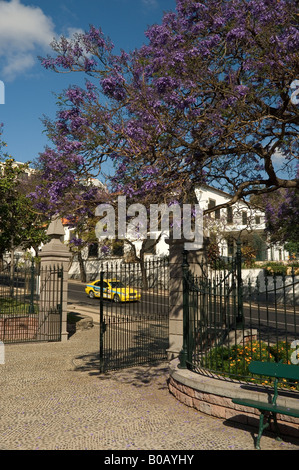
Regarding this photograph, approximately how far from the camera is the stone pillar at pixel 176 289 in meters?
9.73

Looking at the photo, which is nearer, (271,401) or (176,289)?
(271,401)

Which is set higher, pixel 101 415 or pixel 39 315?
pixel 39 315

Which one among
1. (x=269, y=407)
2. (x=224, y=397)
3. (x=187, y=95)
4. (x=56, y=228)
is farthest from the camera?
(x=56, y=228)

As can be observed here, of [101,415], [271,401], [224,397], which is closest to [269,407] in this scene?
[271,401]

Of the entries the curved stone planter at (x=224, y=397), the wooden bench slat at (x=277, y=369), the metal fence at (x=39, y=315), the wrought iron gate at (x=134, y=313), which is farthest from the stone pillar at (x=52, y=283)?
the wooden bench slat at (x=277, y=369)

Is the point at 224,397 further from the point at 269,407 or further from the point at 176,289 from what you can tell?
the point at 176,289

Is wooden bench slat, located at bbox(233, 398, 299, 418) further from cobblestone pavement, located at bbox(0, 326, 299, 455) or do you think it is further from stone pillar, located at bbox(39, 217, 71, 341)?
stone pillar, located at bbox(39, 217, 71, 341)

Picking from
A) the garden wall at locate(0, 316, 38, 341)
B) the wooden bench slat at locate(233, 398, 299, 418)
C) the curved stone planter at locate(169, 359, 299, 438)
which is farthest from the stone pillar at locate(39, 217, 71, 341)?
the wooden bench slat at locate(233, 398, 299, 418)

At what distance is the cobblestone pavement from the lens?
502 cm

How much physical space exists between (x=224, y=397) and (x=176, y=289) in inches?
161

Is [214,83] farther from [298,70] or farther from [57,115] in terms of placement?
[57,115]

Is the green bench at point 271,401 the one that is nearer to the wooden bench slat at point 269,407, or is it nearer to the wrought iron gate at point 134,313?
the wooden bench slat at point 269,407

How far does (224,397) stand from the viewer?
590 cm

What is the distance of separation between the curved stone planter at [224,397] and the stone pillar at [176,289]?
2.72 meters
